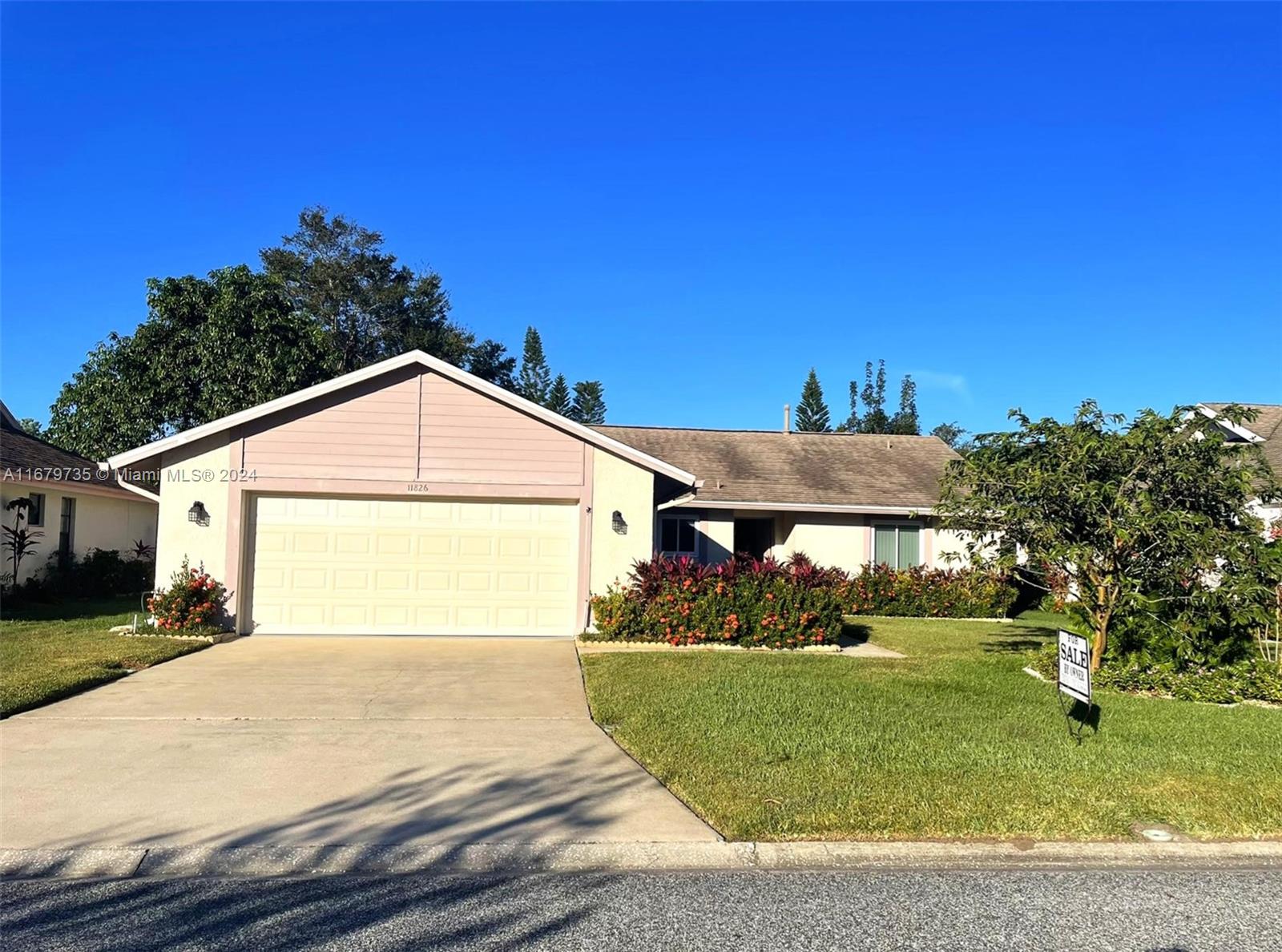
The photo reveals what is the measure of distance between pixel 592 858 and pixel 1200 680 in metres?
7.91

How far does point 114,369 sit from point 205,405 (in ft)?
9.72

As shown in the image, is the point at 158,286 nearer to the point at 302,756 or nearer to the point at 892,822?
the point at 302,756

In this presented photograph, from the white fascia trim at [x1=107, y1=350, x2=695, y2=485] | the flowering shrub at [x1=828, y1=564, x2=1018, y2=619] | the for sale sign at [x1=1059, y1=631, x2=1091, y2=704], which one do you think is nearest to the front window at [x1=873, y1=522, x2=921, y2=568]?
the flowering shrub at [x1=828, y1=564, x2=1018, y2=619]

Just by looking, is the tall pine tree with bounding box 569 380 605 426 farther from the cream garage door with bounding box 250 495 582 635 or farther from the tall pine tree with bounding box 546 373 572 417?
the cream garage door with bounding box 250 495 582 635

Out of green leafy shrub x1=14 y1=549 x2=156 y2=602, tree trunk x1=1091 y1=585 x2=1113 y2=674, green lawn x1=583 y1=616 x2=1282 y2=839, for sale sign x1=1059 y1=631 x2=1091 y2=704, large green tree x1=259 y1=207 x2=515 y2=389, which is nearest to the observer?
green lawn x1=583 y1=616 x2=1282 y2=839

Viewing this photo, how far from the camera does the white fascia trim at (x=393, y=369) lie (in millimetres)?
13836

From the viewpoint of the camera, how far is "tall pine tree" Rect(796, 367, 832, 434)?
6366cm

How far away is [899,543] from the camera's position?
68.0 ft

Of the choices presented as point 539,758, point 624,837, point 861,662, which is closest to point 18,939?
point 624,837

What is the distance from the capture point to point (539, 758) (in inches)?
285

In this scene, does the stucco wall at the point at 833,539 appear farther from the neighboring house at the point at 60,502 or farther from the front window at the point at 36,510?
the front window at the point at 36,510

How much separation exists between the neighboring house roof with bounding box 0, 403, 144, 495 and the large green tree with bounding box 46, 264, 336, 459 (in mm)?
4675

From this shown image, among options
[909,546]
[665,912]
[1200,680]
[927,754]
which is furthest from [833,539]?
[665,912]

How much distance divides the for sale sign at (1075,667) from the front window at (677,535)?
43.0 ft
